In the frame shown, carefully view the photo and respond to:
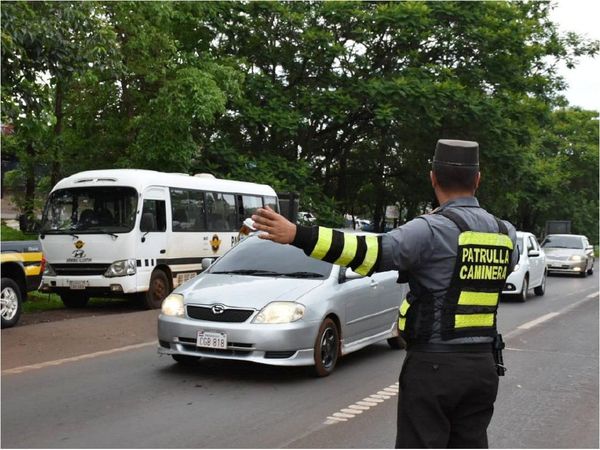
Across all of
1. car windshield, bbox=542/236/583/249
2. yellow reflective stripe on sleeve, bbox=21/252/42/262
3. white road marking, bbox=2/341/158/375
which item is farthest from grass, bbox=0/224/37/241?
car windshield, bbox=542/236/583/249

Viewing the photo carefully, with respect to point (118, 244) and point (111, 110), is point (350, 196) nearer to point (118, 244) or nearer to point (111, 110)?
point (111, 110)

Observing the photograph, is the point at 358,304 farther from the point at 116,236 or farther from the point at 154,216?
the point at 154,216

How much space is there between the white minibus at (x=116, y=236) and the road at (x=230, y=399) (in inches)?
126

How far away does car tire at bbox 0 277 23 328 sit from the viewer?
34.6 feet

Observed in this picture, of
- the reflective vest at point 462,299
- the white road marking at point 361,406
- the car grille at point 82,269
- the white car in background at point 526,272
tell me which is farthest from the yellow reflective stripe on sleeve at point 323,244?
the white car in background at point 526,272

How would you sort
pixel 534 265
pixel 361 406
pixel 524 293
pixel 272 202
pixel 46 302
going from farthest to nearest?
pixel 272 202 → pixel 534 265 → pixel 524 293 → pixel 46 302 → pixel 361 406

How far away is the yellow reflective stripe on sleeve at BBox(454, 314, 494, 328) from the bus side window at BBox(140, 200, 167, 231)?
1140 cm

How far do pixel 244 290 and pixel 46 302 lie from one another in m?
8.27

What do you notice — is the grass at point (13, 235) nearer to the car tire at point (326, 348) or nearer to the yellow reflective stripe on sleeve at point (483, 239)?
the car tire at point (326, 348)

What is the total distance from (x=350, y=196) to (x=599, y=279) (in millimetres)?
10043

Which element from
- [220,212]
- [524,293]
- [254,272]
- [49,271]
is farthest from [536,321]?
[49,271]

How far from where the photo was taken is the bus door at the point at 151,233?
46.0 ft

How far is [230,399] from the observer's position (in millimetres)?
6711

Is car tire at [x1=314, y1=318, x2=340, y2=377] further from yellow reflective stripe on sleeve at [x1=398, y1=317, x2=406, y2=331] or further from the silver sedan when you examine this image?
yellow reflective stripe on sleeve at [x1=398, y1=317, x2=406, y2=331]
